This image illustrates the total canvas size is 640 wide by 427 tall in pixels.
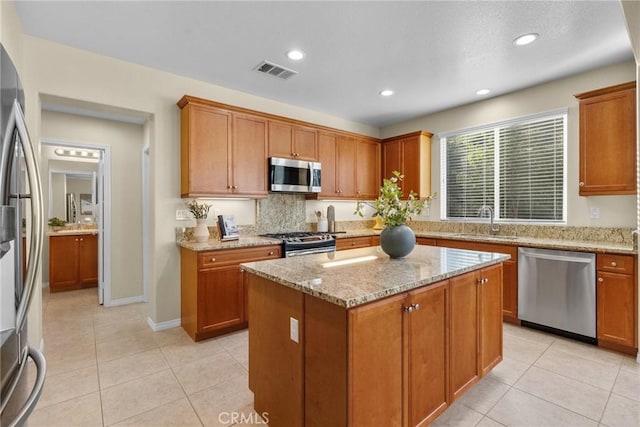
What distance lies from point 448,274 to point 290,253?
207 centimetres

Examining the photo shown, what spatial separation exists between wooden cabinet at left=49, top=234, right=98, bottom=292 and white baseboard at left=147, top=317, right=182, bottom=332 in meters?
2.43

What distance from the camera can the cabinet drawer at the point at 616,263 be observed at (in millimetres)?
2684

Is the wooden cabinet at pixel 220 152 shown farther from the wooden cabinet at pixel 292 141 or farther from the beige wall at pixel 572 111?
the beige wall at pixel 572 111

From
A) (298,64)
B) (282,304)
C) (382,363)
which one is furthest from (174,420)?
(298,64)

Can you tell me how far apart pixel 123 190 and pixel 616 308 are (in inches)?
227

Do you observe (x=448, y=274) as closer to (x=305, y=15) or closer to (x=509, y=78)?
(x=305, y=15)

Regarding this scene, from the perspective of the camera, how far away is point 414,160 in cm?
475

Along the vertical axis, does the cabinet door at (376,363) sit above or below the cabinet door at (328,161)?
below

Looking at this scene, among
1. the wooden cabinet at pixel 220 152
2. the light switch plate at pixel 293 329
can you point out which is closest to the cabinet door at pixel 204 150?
A: the wooden cabinet at pixel 220 152

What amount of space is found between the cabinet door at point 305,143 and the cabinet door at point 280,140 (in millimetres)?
82

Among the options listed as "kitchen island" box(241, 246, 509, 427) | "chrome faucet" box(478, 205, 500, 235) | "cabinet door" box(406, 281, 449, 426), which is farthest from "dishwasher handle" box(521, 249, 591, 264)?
"cabinet door" box(406, 281, 449, 426)

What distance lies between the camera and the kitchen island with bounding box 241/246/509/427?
1356 mm

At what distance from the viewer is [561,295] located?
9.98 ft

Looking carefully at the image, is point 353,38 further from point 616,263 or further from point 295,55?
point 616,263
